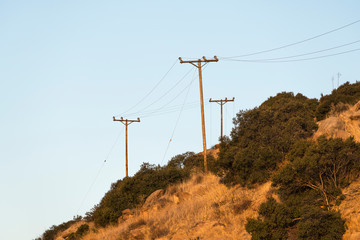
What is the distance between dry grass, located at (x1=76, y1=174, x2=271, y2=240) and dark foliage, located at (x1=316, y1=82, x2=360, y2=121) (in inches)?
458

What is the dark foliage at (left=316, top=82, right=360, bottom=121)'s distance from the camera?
3278 cm

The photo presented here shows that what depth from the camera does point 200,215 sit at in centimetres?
2153

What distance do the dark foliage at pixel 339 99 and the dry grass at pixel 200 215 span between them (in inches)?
A: 458

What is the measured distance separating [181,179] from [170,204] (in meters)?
6.34

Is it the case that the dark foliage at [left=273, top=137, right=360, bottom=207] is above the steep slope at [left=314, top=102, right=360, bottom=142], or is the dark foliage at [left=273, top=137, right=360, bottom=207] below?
below

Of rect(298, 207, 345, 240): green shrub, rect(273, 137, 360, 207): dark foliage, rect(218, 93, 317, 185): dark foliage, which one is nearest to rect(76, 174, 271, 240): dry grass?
rect(218, 93, 317, 185): dark foliage

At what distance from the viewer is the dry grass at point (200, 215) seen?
19.6 m

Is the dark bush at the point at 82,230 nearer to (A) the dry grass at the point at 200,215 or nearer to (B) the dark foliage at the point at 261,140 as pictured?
(A) the dry grass at the point at 200,215

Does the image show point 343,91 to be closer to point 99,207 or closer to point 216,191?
point 216,191

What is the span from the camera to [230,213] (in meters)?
20.2

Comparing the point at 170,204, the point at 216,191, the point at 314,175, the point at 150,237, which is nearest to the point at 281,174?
the point at 314,175

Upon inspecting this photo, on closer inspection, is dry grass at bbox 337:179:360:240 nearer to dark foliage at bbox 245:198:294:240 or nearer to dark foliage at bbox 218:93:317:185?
dark foliage at bbox 245:198:294:240

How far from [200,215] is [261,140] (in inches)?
238

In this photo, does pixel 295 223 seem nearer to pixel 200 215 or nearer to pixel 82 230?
pixel 200 215
